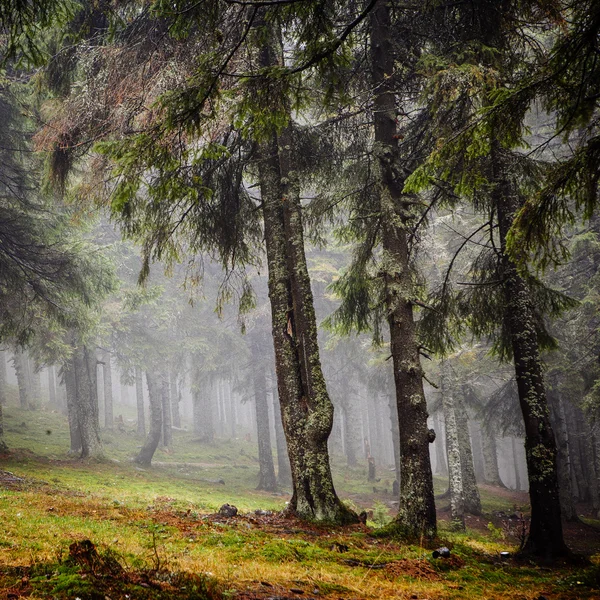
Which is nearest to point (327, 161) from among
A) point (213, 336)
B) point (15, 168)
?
point (15, 168)

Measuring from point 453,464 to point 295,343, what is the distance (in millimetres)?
10646

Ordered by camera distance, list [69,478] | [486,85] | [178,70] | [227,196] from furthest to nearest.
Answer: [69,478], [227,196], [178,70], [486,85]

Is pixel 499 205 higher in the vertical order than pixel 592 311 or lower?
higher

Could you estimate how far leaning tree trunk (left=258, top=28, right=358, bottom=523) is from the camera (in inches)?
295

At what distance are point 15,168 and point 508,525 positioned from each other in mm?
19984

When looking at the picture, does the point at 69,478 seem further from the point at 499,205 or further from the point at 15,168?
the point at 499,205

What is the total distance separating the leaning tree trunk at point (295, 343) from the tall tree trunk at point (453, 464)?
8.43 meters

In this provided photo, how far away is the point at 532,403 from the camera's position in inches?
281

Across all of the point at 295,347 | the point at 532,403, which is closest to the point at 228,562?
the point at 295,347

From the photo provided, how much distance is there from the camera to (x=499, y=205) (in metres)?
7.62

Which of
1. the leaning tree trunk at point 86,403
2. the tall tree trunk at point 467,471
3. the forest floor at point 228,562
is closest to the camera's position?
the forest floor at point 228,562

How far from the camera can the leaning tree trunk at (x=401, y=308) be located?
23.8 feet

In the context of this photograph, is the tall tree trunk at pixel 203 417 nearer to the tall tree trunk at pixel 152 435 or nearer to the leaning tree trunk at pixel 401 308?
the tall tree trunk at pixel 152 435

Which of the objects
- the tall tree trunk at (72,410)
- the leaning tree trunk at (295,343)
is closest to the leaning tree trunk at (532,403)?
the leaning tree trunk at (295,343)
